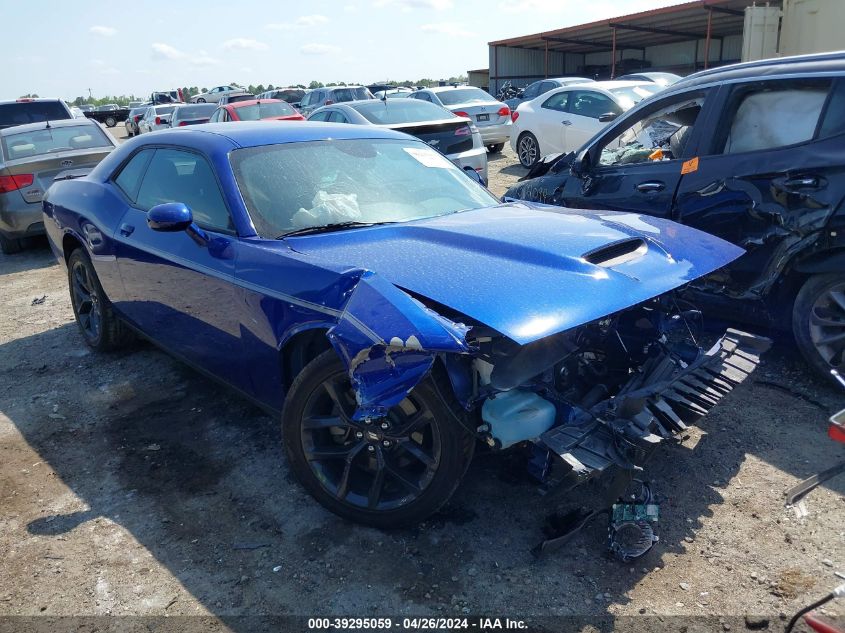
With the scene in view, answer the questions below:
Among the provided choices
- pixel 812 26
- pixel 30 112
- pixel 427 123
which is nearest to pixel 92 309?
pixel 427 123

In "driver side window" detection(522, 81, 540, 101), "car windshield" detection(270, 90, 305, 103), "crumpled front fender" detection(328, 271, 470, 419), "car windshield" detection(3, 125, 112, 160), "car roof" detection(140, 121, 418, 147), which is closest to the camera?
"crumpled front fender" detection(328, 271, 470, 419)

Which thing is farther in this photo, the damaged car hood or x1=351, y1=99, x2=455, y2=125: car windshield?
x1=351, y1=99, x2=455, y2=125: car windshield

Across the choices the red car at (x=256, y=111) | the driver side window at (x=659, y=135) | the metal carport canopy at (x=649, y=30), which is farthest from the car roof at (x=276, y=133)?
the metal carport canopy at (x=649, y=30)

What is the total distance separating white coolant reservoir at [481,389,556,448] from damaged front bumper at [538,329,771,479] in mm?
73

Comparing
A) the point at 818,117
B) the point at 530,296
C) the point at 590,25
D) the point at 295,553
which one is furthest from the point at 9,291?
the point at 590,25

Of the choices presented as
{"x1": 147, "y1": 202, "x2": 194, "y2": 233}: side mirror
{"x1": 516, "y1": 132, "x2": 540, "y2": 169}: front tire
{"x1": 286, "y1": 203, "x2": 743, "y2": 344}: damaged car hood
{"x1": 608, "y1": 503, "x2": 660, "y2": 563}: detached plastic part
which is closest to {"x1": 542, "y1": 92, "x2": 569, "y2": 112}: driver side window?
{"x1": 516, "y1": 132, "x2": 540, "y2": 169}: front tire

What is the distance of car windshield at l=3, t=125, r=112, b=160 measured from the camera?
28.3 feet

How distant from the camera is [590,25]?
87.8ft

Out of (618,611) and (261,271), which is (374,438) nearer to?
(261,271)

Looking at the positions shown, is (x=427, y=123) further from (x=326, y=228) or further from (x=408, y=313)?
(x=408, y=313)

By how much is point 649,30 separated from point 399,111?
68.1ft

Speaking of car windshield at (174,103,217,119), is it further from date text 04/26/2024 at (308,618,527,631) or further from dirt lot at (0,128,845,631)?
date text 04/26/2024 at (308,618,527,631)

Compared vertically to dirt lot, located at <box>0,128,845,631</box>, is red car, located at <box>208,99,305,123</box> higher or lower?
higher

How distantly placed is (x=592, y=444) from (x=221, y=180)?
2.26m
